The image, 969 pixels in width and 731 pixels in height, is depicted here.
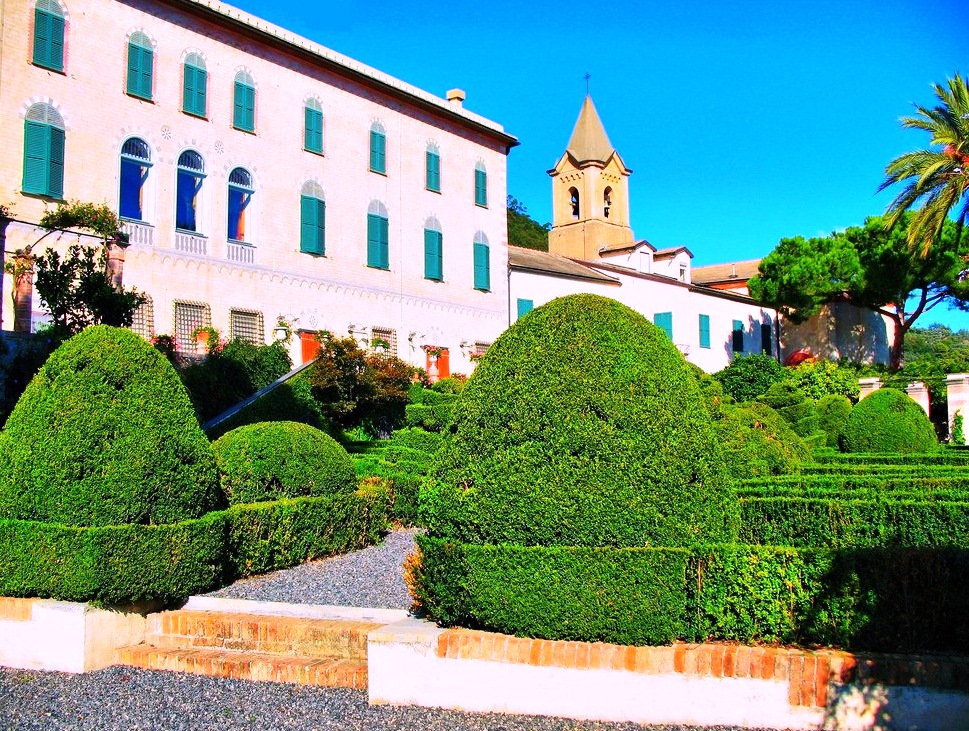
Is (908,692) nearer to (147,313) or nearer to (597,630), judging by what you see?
(597,630)

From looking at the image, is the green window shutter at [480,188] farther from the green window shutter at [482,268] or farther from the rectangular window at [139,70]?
the rectangular window at [139,70]

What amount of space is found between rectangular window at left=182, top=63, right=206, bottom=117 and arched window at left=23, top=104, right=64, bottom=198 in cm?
346

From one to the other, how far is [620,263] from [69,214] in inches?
1083

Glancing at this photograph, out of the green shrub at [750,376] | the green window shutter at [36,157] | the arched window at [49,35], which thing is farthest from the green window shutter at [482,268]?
the green window shutter at [36,157]

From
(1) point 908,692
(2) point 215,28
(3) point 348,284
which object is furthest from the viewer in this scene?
(3) point 348,284

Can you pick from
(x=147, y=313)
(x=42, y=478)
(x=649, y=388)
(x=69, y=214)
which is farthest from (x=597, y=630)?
(x=147, y=313)

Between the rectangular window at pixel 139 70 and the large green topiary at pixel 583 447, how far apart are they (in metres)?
18.6

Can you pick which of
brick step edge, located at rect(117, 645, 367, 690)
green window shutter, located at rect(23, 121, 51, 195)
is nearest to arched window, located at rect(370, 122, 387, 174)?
green window shutter, located at rect(23, 121, 51, 195)

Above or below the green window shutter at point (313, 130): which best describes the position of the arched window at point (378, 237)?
below

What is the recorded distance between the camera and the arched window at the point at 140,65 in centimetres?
2147

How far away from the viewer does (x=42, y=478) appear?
7.03 m

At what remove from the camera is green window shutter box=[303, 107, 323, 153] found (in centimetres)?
2564

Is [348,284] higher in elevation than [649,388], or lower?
higher

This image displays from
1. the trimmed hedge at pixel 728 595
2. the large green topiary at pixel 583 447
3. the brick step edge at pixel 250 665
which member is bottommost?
the brick step edge at pixel 250 665
